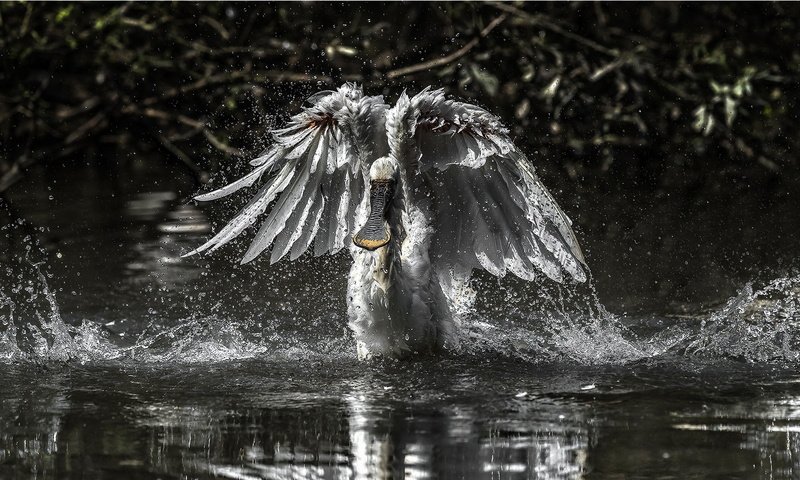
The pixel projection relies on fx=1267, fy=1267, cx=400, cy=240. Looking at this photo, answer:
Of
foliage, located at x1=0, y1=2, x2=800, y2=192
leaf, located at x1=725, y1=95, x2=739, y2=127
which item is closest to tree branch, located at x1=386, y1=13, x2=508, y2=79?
foliage, located at x1=0, y1=2, x2=800, y2=192

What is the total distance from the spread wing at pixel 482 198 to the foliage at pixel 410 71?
4.57m

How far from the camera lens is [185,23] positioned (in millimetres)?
11141

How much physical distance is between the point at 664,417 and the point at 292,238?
7.51 ft

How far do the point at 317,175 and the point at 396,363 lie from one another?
1.00 m

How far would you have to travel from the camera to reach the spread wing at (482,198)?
5.14 meters

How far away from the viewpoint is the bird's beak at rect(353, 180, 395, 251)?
16.4 feet

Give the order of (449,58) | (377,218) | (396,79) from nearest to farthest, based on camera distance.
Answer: (377,218) < (449,58) < (396,79)

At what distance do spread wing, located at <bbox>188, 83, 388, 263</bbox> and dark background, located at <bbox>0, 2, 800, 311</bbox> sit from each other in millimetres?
3956

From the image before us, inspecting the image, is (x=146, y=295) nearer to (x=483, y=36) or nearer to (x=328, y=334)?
(x=328, y=334)

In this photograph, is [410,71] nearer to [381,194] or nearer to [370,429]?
[381,194]

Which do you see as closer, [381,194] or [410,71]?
[381,194]

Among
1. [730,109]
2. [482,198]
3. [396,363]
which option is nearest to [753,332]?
[482,198]

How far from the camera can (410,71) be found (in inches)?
424

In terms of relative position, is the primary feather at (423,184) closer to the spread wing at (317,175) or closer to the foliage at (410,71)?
the spread wing at (317,175)
